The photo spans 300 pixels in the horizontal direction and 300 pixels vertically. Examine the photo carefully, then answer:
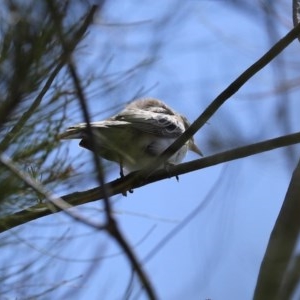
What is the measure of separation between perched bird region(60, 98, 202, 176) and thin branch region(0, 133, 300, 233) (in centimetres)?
12

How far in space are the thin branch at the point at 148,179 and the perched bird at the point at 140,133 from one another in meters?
0.12

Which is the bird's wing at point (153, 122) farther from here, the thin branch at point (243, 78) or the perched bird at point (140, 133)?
the thin branch at point (243, 78)

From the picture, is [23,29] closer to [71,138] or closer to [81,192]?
[81,192]

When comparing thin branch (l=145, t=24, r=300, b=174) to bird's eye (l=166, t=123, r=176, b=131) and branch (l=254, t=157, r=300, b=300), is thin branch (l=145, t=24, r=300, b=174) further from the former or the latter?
bird's eye (l=166, t=123, r=176, b=131)

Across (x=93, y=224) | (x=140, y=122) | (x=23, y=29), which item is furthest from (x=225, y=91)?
(x=140, y=122)

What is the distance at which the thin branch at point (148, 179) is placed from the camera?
2.16 m

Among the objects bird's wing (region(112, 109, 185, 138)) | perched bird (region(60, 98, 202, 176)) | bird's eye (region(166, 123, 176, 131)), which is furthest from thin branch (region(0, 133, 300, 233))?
bird's eye (region(166, 123, 176, 131))

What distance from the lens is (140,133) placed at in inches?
178

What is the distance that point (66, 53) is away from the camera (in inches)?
62.0

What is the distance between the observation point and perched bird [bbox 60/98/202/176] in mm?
3371

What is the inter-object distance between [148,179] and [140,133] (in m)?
1.30

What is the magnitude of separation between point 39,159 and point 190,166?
564mm

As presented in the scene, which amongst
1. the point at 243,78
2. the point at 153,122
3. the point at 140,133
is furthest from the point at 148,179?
the point at 153,122

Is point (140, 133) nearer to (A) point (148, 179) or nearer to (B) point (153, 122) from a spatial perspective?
(B) point (153, 122)
